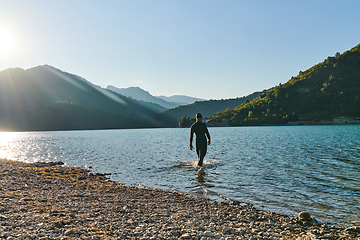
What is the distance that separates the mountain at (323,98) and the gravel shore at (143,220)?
622 feet

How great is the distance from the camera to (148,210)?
29.8ft

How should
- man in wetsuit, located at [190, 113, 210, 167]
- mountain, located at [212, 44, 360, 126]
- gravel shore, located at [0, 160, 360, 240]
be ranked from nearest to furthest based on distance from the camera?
gravel shore, located at [0, 160, 360, 240] → man in wetsuit, located at [190, 113, 210, 167] → mountain, located at [212, 44, 360, 126]

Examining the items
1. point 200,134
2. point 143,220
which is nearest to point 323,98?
point 200,134

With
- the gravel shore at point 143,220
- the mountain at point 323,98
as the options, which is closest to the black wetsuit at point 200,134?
the gravel shore at point 143,220

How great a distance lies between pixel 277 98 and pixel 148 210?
207109mm

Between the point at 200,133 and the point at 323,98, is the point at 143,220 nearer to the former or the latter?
the point at 200,133

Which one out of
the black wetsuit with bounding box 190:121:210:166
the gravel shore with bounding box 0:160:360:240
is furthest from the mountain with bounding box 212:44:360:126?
the gravel shore with bounding box 0:160:360:240

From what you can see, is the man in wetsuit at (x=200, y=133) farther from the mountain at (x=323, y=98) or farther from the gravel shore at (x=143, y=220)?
the mountain at (x=323, y=98)

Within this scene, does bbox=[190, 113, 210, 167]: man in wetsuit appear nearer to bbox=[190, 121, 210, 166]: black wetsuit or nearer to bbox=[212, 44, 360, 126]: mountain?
bbox=[190, 121, 210, 166]: black wetsuit

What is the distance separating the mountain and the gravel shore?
189 metres

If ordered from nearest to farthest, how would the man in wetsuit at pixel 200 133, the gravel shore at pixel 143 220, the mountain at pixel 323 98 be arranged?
the gravel shore at pixel 143 220 → the man in wetsuit at pixel 200 133 → the mountain at pixel 323 98

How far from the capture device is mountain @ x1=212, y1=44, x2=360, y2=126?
168 meters

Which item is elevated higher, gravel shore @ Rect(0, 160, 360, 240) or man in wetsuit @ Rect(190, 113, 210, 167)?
man in wetsuit @ Rect(190, 113, 210, 167)

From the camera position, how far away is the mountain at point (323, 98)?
6609 inches
